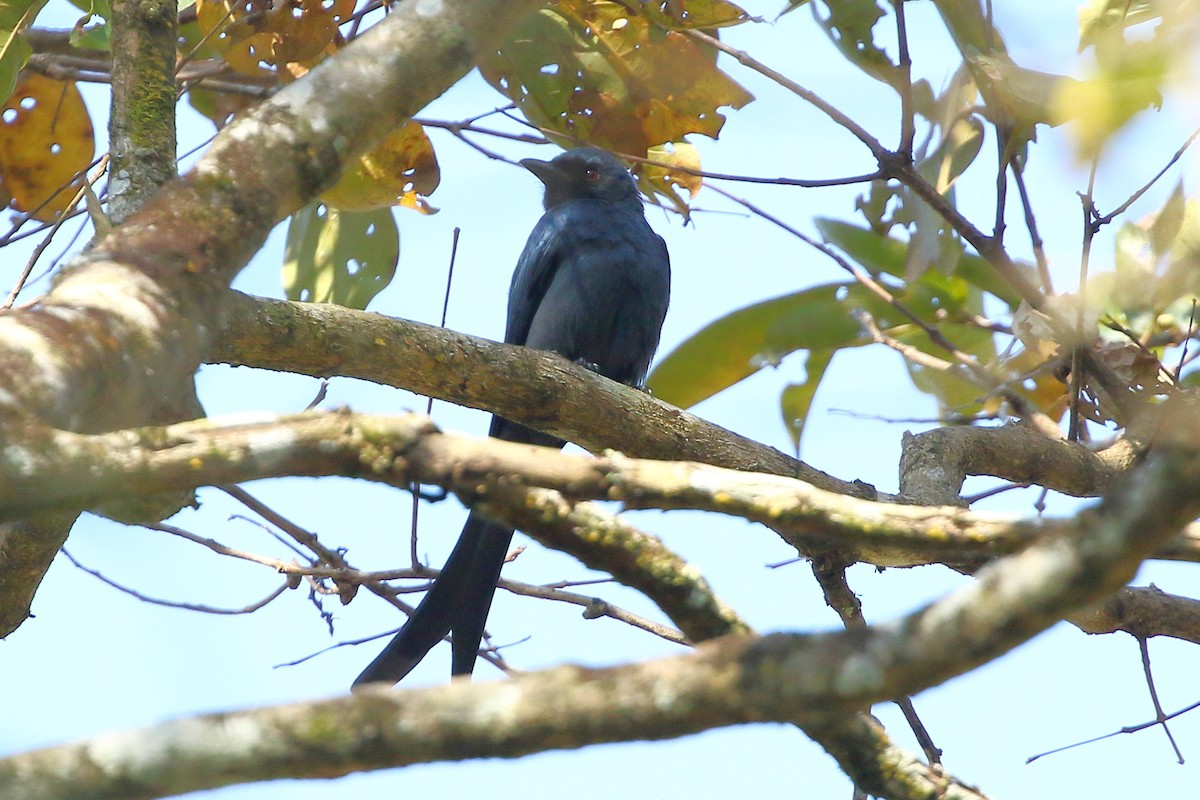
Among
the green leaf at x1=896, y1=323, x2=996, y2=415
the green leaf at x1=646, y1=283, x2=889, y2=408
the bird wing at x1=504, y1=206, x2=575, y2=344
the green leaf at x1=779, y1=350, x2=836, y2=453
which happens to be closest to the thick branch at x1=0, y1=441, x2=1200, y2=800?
the green leaf at x1=646, y1=283, x2=889, y2=408

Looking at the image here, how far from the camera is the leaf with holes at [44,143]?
13.7ft

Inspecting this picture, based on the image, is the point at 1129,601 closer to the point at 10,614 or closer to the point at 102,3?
the point at 10,614

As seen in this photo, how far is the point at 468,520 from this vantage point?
12.7 feet

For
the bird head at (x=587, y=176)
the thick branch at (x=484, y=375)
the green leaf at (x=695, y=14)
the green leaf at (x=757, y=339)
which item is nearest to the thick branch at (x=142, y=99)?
the thick branch at (x=484, y=375)

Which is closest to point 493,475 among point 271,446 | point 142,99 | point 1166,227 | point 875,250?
point 271,446

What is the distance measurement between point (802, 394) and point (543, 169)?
96.9 inches

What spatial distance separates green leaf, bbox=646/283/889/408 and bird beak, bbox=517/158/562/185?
2.15m

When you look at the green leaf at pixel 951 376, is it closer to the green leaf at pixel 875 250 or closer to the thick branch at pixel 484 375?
the green leaf at pixel 875 250

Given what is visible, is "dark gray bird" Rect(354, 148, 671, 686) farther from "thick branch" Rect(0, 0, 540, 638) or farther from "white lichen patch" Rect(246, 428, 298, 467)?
"white lichen patch" Rect(246, 428, 298, 467)

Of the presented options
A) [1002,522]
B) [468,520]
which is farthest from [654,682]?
[468,520]

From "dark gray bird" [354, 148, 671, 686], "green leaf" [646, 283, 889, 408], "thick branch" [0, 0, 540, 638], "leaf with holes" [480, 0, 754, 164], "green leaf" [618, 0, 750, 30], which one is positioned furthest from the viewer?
"dark gray bird" [354, 148, 671, 686]

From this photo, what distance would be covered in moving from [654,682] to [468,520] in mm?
2723

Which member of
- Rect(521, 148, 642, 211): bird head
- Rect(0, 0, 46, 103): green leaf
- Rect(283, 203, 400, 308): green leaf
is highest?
Rect(521, 148, 642, 211): bird head

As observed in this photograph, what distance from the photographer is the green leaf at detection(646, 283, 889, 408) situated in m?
3.23
